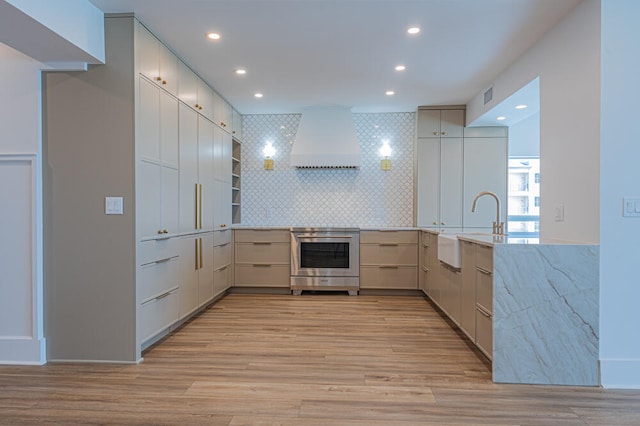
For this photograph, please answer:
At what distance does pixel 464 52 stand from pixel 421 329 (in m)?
2.52

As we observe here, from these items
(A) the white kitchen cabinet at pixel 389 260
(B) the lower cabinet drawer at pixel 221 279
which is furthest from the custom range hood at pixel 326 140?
(B) the lower cabinet drawer at pixel 221 279

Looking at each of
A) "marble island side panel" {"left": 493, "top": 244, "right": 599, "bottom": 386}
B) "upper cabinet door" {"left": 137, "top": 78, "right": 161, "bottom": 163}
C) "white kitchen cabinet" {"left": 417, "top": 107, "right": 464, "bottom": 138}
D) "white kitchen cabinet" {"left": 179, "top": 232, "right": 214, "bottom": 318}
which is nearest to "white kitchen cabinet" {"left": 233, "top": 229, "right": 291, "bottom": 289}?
"white kitchen cabinet" {"left": 179, "top": 232, "right": 214, "bottom": 318}

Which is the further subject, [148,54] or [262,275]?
[262,275]

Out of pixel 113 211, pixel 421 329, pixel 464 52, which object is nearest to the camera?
pixel 113 211

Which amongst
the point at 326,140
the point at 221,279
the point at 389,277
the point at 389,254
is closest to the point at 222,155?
the point at 326,140

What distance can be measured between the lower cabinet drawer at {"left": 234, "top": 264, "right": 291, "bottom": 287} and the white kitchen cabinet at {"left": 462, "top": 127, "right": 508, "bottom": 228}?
2.51 m

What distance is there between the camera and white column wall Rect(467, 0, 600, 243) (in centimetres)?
243

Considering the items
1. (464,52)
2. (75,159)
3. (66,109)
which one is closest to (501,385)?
(464,52)

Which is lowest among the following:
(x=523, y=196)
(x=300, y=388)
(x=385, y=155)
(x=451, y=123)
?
(x=300, y=388)

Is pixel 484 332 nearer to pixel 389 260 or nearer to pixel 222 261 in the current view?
pixel 389 260

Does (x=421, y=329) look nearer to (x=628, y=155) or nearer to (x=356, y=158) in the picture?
(x=628, y=155)

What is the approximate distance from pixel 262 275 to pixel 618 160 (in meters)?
3.95

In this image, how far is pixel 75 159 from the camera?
2.74 m

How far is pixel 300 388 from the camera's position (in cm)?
237
